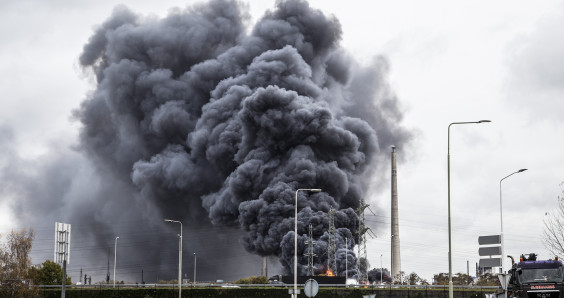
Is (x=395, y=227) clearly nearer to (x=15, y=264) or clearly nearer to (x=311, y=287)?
(x=15, y=264)

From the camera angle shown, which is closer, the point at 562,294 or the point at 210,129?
the point at 562,294

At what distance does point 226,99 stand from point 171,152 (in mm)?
18351

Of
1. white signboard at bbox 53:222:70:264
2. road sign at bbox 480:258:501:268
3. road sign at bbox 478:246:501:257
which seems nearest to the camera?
white signboard at bbox 53:222:70:264

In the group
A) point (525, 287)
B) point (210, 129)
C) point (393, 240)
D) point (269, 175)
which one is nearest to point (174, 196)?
point (210, 129)

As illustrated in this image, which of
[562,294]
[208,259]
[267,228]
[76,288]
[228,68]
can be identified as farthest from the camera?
[208,259]

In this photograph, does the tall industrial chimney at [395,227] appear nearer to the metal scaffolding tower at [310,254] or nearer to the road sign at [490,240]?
the metal scaffolding tower at [310,254]

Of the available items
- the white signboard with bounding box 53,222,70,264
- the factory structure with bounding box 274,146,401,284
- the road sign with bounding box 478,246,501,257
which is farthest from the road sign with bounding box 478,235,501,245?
the factory structure with bounding box 274,146,401,284

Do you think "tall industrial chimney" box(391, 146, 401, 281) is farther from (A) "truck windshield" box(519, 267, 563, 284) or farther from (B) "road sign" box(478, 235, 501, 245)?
(A) "truck windshield" box(519, 267, 563, 284)

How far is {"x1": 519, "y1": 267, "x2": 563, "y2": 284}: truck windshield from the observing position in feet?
118

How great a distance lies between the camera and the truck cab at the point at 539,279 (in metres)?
35.8

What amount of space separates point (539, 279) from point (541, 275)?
8.8 inches

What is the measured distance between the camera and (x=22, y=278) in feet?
207

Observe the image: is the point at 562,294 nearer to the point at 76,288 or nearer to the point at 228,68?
the point at 76,288

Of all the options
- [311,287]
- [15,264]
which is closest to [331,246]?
[15,264]
